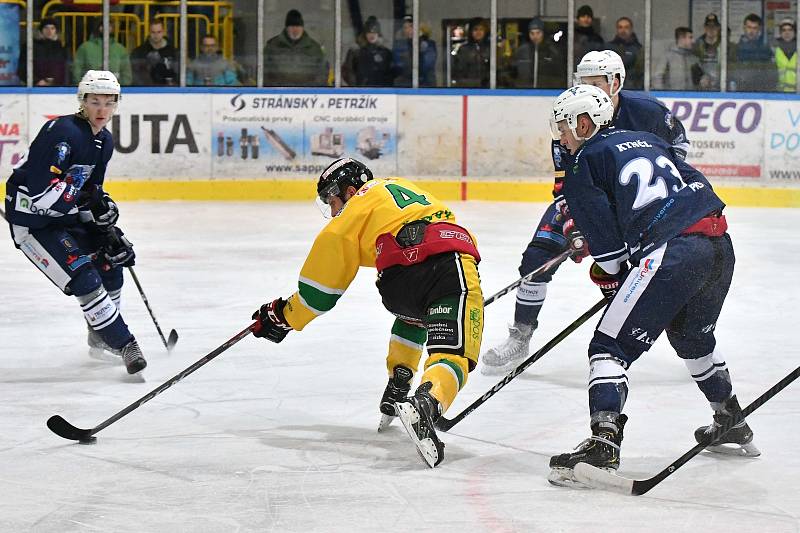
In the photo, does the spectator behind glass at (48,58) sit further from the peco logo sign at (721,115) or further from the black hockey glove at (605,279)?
the black hockey glove at (605,279)

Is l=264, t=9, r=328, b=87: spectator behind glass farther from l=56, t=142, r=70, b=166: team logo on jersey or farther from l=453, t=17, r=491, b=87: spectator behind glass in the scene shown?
l=56, t=142, r=70, b=166: team logo on jersey

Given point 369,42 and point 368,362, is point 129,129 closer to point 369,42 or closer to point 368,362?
point 369,42

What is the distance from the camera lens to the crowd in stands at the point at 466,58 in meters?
10.7

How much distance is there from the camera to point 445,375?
11.1 ft

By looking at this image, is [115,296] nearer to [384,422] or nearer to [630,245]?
[384,422]

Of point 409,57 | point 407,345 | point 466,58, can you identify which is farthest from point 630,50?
point 407,345

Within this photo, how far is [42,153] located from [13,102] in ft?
19.8

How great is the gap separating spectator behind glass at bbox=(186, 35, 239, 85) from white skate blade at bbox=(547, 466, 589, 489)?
26.2 feet

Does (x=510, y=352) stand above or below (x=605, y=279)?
below

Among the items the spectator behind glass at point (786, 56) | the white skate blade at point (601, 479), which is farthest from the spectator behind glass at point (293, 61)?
the white skate blade at point (601, 479)

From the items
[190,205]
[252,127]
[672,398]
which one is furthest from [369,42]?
[672,398]

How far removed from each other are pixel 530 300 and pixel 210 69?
636 cm

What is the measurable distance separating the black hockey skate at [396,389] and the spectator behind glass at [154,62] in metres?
7.29

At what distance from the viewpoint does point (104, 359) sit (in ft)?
16.1
